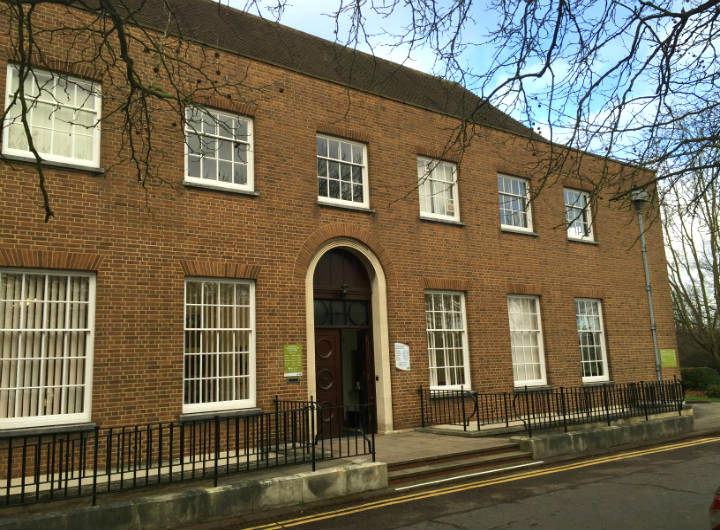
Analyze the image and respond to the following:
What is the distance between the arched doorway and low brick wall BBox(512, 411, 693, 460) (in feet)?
Result: 11.9

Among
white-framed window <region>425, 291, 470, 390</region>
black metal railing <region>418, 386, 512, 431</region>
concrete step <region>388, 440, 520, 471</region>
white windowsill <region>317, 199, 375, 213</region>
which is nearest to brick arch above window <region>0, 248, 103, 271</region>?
white windowsill <region>317, 199, 375, 213</region>

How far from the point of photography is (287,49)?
49.7 ft

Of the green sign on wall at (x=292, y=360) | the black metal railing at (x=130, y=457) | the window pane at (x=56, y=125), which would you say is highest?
the window pane at (x=56, y=125)

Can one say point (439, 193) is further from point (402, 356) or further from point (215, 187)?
point (215, 187)

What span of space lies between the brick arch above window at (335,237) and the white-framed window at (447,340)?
65.4 inches

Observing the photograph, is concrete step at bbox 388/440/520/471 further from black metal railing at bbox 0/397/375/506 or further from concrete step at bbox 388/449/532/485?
black metal railing at bbox 0/397/375/506

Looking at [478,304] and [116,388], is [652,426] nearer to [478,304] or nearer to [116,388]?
[478,304]

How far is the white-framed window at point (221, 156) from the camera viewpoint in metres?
11.2

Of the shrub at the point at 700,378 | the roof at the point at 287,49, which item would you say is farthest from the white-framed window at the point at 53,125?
the shrub at the point at 700,378

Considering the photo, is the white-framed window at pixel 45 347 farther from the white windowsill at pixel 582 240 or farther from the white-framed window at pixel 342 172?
the white windowsill at pixel 582 240

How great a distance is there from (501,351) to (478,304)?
54.3 inches

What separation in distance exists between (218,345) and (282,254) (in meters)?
2.30

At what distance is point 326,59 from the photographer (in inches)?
623

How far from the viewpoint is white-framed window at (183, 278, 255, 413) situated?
10.5 meters
